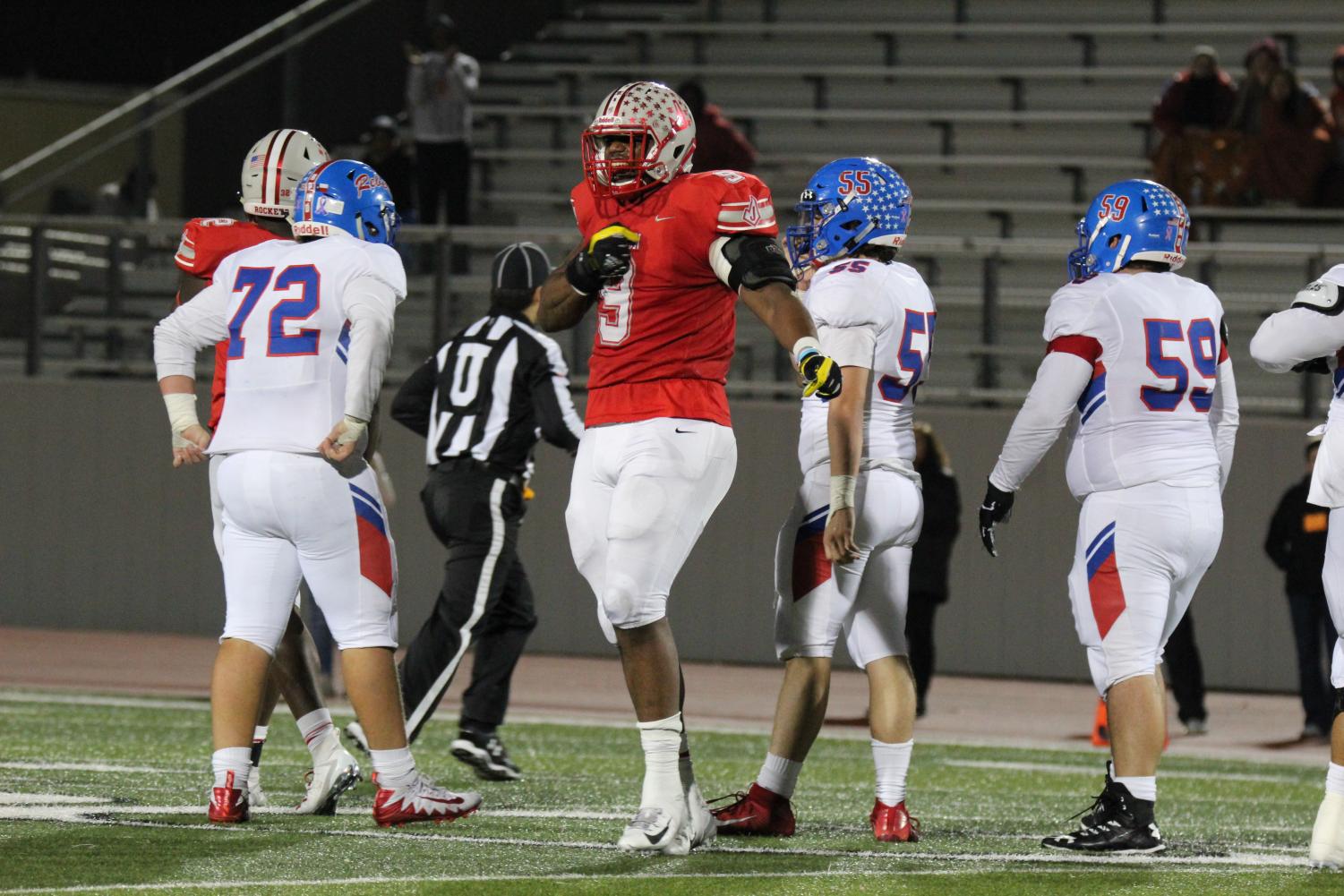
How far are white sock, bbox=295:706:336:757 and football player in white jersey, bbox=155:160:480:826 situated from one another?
437 millimetres

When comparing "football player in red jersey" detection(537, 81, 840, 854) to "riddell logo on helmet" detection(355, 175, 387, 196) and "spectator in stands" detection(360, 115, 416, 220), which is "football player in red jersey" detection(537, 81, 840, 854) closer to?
"riddell logo on helmet" detection(355, 175, 387, 196)

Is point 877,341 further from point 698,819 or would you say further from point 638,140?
point 698,819

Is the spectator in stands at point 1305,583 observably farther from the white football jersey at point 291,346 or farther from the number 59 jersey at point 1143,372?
the white football jersey at point 291,346

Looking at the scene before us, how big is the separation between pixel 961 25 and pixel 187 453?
45.9ft

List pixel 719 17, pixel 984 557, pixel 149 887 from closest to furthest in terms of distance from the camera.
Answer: pixel 149 887 → pixel 984 557 → pixel 719 17

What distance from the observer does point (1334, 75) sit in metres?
16.2

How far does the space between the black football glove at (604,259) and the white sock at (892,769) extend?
1816 mm

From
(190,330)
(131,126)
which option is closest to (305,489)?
(190,330)

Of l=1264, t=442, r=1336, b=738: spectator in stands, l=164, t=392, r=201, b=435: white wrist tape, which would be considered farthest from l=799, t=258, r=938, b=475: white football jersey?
l=1264, t=442, r=1336, b=738: spectator in stands

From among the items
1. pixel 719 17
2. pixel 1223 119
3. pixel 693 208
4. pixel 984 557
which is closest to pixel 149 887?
pixel 693 208

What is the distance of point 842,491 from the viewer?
6453 millimetres

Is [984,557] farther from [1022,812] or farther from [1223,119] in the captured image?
[1022,812]

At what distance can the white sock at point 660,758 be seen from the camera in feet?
19.7

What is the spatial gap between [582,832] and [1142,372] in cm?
228
